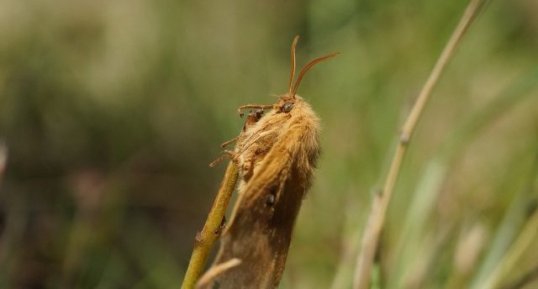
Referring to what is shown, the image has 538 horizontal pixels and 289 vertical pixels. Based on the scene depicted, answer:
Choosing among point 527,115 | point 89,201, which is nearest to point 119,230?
point 89,201

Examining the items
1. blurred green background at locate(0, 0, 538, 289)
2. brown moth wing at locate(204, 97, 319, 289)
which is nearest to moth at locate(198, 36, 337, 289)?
brown moth wing at locate(204, 97, 319, 289)

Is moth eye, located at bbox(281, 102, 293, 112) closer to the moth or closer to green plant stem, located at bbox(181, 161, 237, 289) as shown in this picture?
the moth

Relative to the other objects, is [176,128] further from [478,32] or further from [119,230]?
[478,32]

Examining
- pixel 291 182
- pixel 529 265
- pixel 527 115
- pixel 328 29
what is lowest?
pixel 529 265

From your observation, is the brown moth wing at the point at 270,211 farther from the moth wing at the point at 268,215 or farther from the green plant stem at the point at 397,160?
the green plant stem at the point at 397,160

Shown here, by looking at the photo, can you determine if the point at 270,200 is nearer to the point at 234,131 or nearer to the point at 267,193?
the point at 267,193

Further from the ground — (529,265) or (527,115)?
(527,115)
